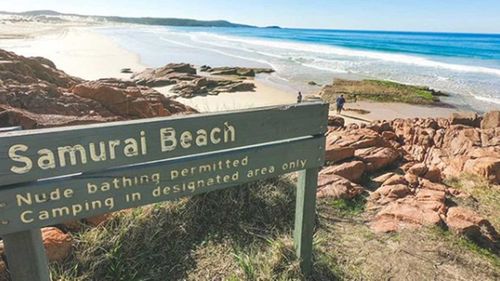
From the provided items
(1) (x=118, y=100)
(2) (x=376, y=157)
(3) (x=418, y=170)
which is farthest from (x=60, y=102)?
(3) (x=418, y=170)

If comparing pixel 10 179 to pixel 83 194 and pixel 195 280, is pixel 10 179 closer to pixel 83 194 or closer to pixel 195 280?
pixel 83 194

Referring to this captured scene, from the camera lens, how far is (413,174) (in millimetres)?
5680

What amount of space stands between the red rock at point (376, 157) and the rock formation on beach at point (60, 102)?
10.3 feet

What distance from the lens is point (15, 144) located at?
197 cm

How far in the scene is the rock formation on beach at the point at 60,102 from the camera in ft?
14.8

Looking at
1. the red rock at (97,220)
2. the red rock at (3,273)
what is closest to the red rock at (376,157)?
the red rock at (97,220)

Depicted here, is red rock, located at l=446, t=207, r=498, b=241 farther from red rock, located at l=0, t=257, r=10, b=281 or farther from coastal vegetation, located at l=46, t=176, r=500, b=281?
red rock, located at l=0, t=257, r=10, b=281

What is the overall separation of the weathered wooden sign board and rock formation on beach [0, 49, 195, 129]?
2.49 metres

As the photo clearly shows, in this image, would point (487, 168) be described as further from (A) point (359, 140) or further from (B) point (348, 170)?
(B) point (348, 170)

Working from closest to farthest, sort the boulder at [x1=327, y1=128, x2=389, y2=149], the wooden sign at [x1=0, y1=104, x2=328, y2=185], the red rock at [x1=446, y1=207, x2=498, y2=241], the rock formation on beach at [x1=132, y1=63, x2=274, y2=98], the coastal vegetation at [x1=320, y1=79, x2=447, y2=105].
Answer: the wooden sign at [x1=0, y1=104, x2=328, y2=185] < the red rock at [x1=446, y1=207, x2=498, y2=241] < the boulder at [x1=327, y1=128, x2=389, y2=149] < the rock formation on beach at [x1=132, y1=63, x2=274, y2=98] < the coastal vegetation at [x1=320, y1=79, x2=447, y2=105]

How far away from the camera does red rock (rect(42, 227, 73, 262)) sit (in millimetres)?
2971

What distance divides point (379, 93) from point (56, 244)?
69.8 ft

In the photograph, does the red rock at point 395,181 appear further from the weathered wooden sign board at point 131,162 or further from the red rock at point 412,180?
the weathered wooden sign board at point 131,162

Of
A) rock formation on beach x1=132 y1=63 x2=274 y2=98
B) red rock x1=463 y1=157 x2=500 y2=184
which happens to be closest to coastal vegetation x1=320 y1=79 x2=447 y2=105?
rock formation on beach x1=132 y1=63 x2=274 y2=98
